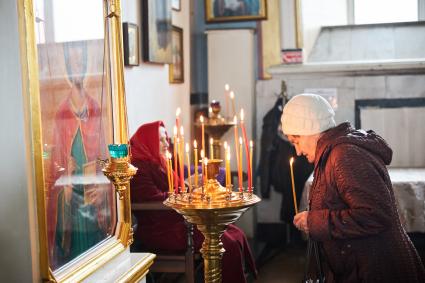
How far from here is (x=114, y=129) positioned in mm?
2873

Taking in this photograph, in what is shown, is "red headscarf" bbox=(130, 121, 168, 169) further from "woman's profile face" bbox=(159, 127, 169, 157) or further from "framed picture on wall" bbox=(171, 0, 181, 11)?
"framed picture on wall" bbox=(171, 0, 181, 11)

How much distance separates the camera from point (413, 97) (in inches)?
246

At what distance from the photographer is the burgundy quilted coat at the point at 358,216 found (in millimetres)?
2584

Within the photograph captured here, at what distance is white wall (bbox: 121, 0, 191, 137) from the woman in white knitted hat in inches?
79.6

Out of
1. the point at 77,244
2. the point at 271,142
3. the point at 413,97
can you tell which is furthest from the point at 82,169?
the point at 413,97

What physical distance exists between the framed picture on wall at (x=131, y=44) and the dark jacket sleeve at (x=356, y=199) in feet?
7.17

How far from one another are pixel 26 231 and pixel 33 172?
187 millimetres

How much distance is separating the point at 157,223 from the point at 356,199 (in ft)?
6.32

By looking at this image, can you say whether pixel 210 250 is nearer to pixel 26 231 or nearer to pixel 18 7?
pixel 26 231

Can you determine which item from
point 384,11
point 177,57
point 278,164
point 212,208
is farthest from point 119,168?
point 384,11

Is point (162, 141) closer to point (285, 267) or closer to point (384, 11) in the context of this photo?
point (285, 267)

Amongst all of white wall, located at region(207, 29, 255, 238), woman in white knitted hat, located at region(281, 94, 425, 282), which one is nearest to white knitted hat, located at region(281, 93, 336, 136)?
woman in white knitted hat, located at region(281, 94, 425, 282)

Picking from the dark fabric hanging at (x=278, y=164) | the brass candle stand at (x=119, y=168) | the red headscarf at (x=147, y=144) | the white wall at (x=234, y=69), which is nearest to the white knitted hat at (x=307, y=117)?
the brass candle stand at (x=119, y=168)

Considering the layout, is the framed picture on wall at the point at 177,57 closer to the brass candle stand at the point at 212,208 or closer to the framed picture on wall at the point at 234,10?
the framed picture on wall at the point at 234,10
